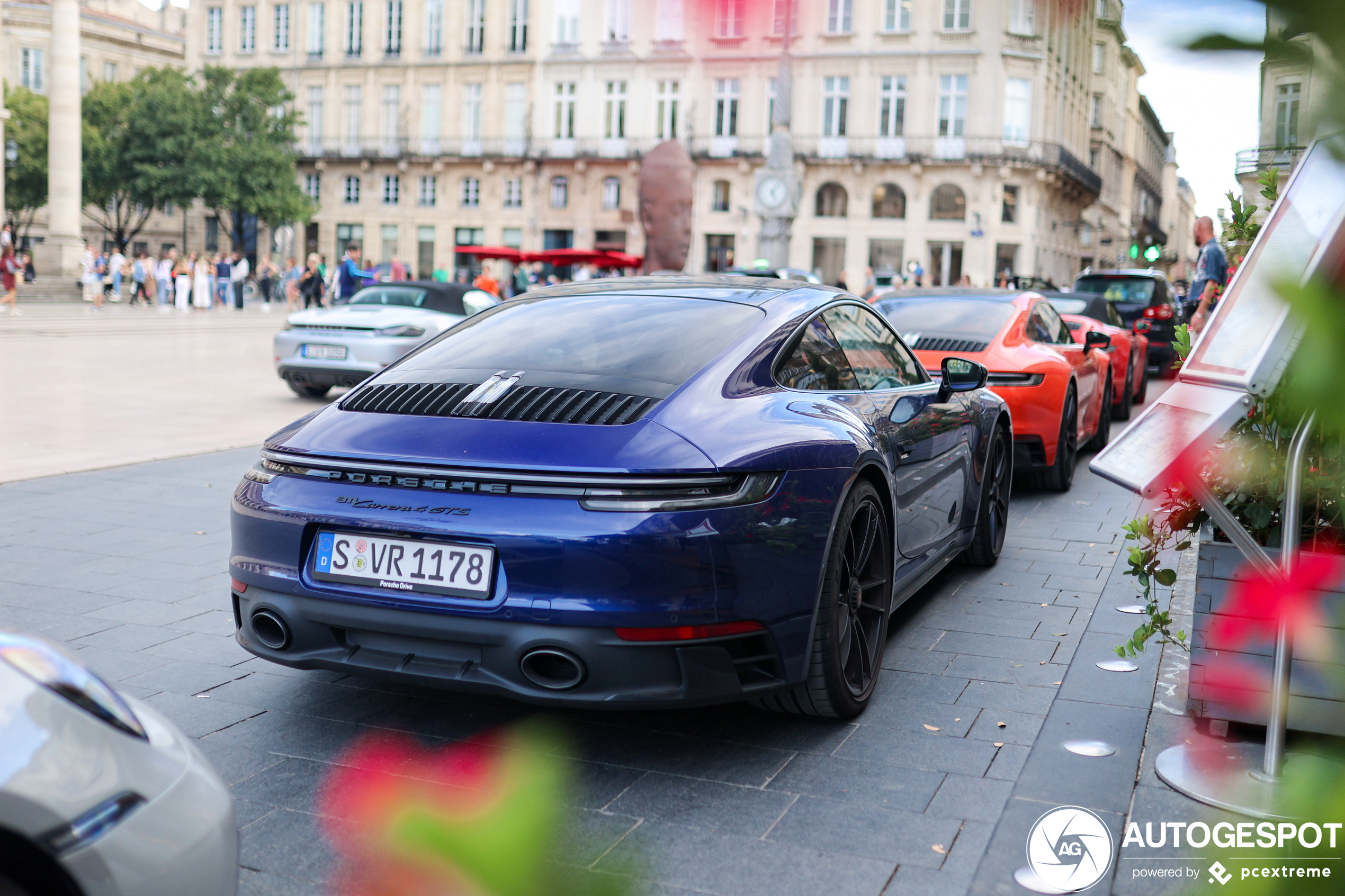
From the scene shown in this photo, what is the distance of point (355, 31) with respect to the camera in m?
4.89

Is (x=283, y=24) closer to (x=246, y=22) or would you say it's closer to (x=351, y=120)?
(x=246, y=22)

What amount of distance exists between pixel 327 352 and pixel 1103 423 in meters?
7.81

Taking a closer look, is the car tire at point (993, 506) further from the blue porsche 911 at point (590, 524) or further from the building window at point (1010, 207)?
the building window at point (1010, 207)

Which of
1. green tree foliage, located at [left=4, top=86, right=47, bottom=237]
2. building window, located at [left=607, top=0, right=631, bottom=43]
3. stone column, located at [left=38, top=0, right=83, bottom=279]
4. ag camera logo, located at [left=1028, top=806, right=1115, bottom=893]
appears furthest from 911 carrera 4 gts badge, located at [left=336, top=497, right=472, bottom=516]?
green tree foliage, located at [left=4, top=86, right=47, bottom=237]

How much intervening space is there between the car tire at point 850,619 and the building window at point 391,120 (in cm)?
6289

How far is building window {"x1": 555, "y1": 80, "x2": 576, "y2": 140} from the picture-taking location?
60219mm

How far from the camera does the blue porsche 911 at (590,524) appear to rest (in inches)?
127

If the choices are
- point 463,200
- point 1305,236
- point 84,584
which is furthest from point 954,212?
point 1305,236

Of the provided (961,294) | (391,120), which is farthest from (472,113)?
(961,294)

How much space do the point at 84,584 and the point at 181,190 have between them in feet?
184

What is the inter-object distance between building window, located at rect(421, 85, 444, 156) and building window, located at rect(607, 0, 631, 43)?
64343 mm

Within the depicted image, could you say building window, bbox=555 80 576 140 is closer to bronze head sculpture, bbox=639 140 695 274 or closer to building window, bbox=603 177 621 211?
building window, bbox=603 177 621 211

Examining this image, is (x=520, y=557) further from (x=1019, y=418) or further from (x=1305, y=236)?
(x=1019, y=418)

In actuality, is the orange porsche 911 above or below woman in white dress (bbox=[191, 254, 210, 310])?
below
